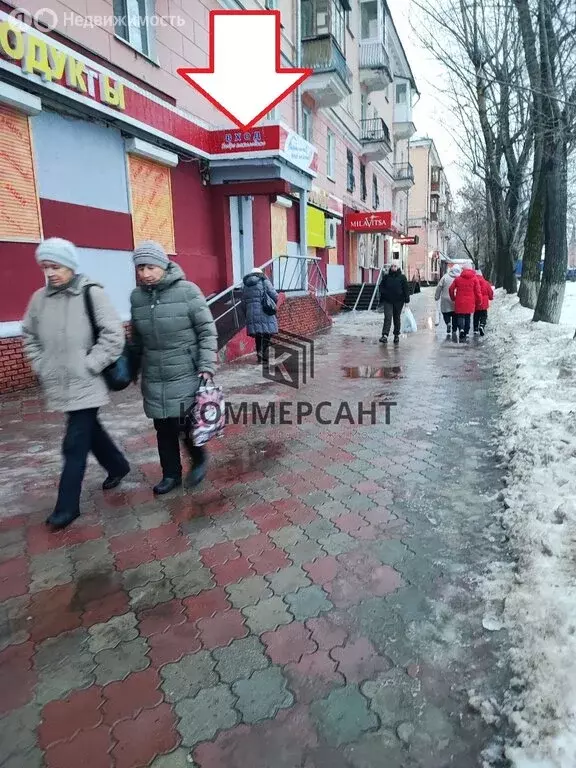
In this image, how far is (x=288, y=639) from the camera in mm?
2232

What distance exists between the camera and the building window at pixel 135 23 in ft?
28.3

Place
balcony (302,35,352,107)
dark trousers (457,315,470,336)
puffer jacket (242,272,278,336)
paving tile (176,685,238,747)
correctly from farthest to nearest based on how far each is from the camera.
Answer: balcony (302,35,352,107) < dark trousers (457,315,470,336) < puffer jacket (242,272,278,336) < paving tile (176,685,238,747)

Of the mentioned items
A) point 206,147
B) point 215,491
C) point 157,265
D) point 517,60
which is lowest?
point 215,491

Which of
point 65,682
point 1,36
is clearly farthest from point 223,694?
point 1,36

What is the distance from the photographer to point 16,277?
6.71 metres

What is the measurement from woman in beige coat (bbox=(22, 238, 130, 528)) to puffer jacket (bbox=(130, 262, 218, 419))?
0.87ft

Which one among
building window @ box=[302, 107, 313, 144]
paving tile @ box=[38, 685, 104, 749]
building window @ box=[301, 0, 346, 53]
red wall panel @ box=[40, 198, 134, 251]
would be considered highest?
building window @ box=[301, 0, 346, 53]

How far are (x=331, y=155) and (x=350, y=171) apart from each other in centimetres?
334

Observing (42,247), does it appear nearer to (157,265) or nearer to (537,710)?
(157,265)

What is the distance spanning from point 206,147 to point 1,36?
5260 millimetres

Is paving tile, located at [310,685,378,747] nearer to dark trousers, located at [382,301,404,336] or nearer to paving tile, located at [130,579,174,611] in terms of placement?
paving tile, located at [130,579,174,611]

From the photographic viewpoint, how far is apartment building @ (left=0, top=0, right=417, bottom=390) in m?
6.65

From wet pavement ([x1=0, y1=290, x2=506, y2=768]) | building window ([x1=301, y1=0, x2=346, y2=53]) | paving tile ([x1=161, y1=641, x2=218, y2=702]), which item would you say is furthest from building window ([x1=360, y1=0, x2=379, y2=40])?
paving tile ([x1=161, y1=641, x2=218, y2=702])

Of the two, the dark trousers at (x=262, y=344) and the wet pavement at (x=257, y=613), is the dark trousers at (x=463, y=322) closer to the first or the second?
the dark trousers at (x=262, y=344)
